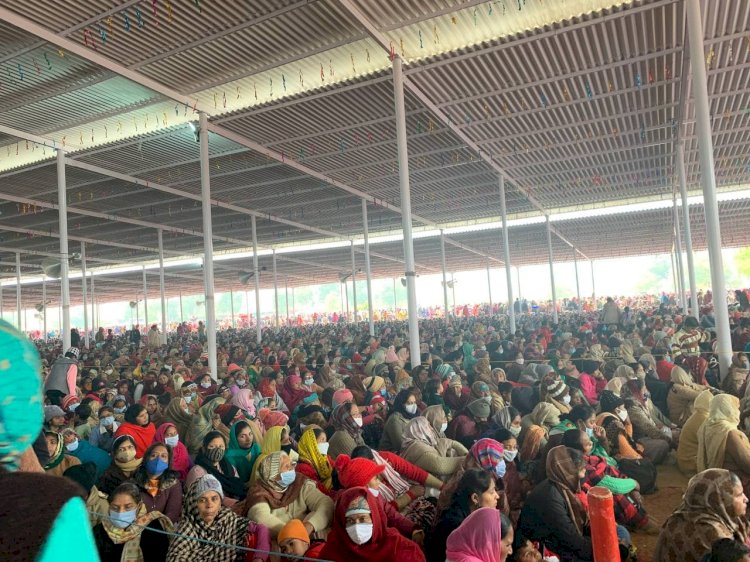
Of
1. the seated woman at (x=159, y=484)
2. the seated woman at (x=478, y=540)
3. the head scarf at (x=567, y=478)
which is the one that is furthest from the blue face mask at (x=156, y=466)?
the head scarf at (x=567, y=478)

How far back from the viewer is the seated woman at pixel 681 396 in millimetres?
6484

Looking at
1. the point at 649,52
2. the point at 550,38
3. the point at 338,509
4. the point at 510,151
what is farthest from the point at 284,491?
the point at 510,151

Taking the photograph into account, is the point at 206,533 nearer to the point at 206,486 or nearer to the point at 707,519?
the point at 206,486

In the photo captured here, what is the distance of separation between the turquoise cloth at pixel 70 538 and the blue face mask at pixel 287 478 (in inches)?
124

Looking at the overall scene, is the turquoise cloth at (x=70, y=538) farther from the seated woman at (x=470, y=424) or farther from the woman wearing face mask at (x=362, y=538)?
the seated woman at (x=470, y=424)

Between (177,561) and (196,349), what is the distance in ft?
40.6

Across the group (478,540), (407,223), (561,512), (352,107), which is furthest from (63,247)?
(478,540)

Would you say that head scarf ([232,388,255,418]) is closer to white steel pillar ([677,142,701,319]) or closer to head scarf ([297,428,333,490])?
head scarf ([297,428,333,490])

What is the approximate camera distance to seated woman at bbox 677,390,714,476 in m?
5.26

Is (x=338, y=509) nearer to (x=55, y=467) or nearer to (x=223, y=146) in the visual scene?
(x=55, y=467)

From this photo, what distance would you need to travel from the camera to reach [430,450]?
15.6ft

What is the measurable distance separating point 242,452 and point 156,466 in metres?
0.86

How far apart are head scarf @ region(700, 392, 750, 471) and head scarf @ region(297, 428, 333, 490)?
2793 mm

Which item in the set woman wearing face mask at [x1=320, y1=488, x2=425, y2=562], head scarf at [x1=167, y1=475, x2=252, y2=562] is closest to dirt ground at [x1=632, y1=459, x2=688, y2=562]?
woman wearing face mask at [x1=320, y1=488, x2=425, y2=562]
